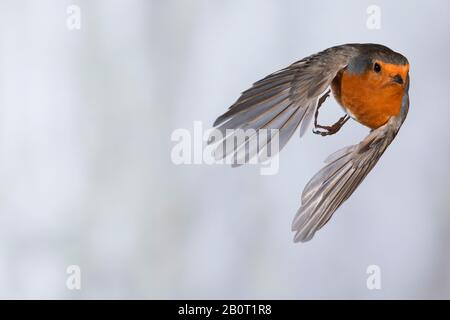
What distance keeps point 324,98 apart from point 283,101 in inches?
3.8

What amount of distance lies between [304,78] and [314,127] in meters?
0.11

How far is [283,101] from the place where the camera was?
959 mm

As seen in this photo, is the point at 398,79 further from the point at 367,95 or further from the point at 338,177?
the point at 338,177

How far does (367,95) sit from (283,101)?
11 centimetres

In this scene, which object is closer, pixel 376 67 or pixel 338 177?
pixel 376 67

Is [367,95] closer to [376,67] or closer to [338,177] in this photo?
[376,67]

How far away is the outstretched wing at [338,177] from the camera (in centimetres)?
102

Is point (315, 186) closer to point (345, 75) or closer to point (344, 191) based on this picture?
point (344, 191)

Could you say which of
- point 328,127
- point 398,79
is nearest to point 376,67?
point 398,79

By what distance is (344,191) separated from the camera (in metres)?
1.06

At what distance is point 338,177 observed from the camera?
1058 millimetres

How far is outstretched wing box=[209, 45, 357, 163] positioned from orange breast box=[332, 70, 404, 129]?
0.02 meters

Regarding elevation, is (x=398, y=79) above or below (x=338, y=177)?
above

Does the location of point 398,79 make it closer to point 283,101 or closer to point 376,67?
point 376,67
